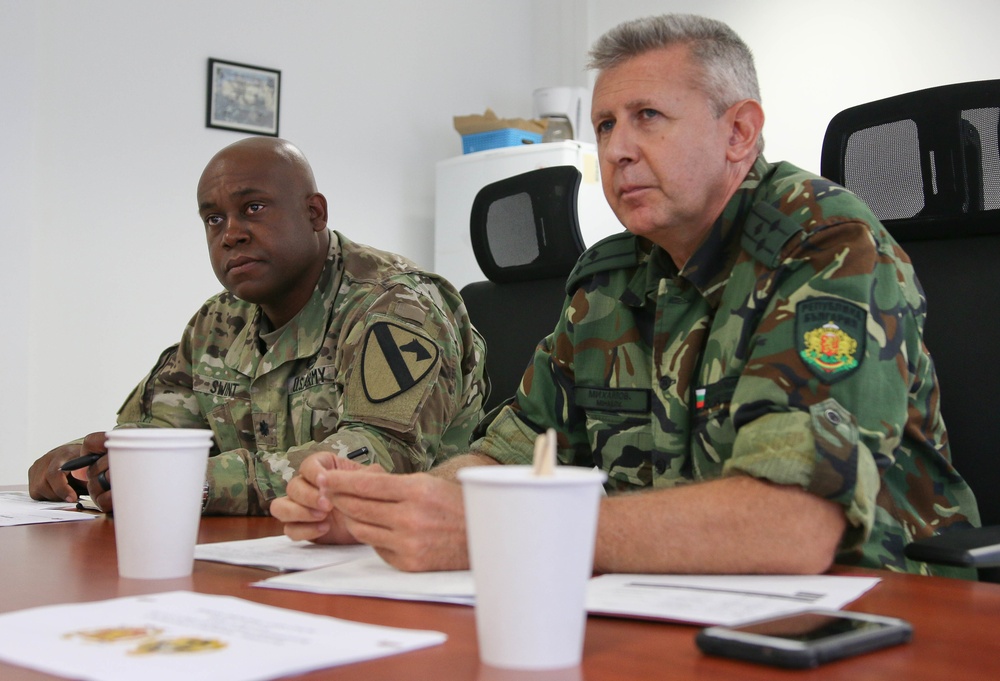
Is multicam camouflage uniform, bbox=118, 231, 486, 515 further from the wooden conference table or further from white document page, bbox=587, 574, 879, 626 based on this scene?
white document page, bbox=587, 574, 879, 626

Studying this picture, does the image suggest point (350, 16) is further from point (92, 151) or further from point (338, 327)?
point (338, 327)

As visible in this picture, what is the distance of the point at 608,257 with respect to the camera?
158 cm

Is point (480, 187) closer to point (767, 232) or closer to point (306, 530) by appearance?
point (767, 232)

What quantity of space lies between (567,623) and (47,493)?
136 cm

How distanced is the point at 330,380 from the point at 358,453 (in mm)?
345

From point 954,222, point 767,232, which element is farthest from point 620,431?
point 954,222

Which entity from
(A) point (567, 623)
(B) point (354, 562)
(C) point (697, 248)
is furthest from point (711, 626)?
(C) point (697, 248)

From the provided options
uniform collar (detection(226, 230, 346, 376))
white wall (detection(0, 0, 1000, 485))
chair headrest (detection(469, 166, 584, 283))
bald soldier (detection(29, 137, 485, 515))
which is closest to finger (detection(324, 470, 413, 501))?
bald soldier (detection(29, 137, 485, 515))

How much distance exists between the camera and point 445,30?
523cm

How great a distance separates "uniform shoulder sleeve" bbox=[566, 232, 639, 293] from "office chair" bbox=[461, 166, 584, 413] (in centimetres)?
69

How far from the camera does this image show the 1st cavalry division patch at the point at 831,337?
109cm

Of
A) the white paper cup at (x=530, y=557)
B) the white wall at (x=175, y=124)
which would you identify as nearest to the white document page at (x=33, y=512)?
the white paper cup at (x=530, y=557)

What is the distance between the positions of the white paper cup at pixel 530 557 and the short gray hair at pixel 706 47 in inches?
38.2

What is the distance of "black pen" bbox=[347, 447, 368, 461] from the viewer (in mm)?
1604
